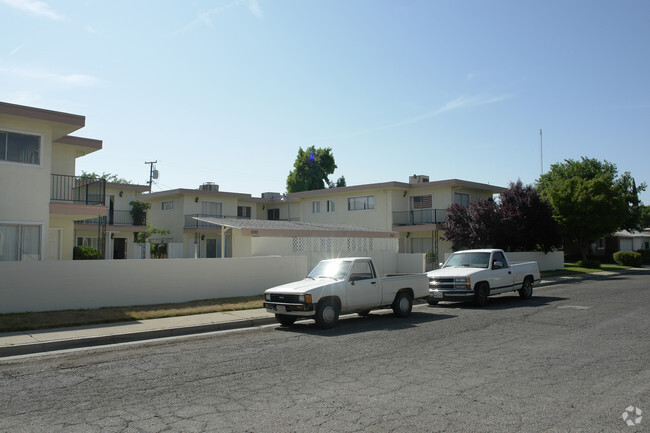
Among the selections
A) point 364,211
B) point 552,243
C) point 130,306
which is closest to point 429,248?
point 364,211

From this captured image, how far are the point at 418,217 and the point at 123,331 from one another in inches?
1106

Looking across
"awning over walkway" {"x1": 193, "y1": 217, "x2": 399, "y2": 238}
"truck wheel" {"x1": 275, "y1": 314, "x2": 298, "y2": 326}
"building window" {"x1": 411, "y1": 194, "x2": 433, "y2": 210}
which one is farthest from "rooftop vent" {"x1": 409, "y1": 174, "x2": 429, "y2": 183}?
"truck wheel" {"x1": 275, "y1": 314, "x2": 298, "y2": 326}

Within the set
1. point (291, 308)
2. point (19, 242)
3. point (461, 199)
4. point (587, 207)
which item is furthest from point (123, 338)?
point (587, 207)

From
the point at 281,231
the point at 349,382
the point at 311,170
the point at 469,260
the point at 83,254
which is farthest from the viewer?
the point at 311,170

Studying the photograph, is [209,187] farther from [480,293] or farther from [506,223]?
[480,293]

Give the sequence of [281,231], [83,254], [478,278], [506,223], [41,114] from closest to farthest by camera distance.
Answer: [478,278], [41,114], [281,231], [83,254], [506,223]

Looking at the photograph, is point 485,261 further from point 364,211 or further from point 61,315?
point 364,211

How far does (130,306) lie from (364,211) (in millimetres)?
24849

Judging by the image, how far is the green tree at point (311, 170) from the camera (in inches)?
2441

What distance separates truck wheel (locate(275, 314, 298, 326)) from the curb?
75 centimetres

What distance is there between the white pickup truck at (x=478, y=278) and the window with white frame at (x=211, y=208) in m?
26.6

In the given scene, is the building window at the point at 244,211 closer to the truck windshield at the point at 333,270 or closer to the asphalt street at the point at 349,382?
the truck windshield at the point at 333,270

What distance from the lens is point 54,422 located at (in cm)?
570

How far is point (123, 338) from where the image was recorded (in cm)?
1123
